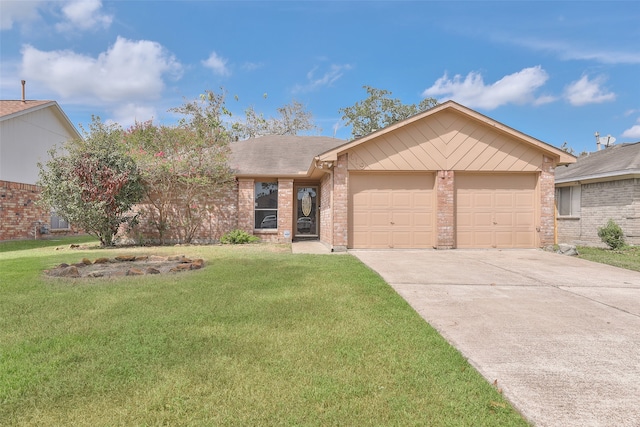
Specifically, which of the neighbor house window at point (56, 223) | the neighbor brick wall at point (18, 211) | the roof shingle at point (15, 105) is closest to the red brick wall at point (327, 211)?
the neighbor brick wall at point (18, 211)

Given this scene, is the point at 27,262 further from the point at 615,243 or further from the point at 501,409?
the point at 615,243

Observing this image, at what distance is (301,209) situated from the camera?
16203 millimetres

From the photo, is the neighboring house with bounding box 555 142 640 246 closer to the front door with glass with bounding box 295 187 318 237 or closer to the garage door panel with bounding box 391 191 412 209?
the garage door panel with bounding box 391 191 412 209

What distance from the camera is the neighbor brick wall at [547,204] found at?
11492 mm

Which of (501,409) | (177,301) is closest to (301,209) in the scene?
(177,301)

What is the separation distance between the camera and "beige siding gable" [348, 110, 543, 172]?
11.3 meters

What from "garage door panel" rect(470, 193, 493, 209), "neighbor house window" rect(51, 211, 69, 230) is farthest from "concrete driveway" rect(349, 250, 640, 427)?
"neighbor house window" rect(51, 211, 69, 230)

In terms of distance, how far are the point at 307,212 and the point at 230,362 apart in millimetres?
13202

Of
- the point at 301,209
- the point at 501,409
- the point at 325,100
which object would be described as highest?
the point at 325,100

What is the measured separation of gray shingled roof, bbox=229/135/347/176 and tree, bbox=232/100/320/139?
629 inches

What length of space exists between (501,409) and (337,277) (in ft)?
14.1

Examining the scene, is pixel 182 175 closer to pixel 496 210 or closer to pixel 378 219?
pixel 378 219

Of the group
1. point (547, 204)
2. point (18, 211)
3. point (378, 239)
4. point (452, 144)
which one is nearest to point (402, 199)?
point (378, 239)

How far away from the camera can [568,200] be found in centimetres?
1645
